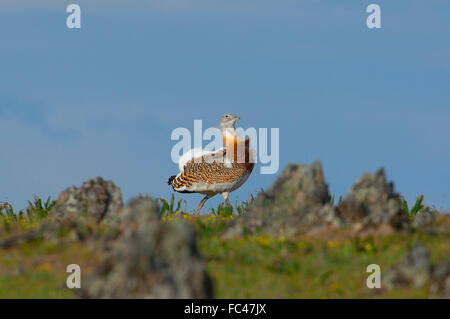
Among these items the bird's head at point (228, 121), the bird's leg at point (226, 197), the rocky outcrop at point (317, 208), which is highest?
the bird's head at point (228, 121)

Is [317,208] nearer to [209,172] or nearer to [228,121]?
[209,172]

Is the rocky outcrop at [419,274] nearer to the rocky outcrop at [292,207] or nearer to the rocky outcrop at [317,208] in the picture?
the rocky outcrop at [317,208]

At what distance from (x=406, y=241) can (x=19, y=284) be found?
687 centimetres

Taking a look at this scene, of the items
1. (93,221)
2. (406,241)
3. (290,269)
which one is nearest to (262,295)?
(290,269)

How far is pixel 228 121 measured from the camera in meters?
19.4

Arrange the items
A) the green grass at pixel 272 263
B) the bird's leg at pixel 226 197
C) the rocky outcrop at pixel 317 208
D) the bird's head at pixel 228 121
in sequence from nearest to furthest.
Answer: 1. the green grass at pixel 272 263
2. the rocky outcrop at pixel 317 208
3. the bird's leg at pixel 226 197
4. the bird's head at pixel 228 121

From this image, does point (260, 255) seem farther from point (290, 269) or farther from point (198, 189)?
point (198, 189)

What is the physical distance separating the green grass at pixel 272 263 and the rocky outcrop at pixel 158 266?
4.19 ft

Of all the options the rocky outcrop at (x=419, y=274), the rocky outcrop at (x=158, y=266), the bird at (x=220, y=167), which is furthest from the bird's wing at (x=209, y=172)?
the rocky outcrop at (x=158, y=266)

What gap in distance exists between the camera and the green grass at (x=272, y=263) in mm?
10141

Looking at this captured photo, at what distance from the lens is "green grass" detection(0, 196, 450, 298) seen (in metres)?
10.1

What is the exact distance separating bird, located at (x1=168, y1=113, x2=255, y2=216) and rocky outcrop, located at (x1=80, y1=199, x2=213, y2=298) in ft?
29.2

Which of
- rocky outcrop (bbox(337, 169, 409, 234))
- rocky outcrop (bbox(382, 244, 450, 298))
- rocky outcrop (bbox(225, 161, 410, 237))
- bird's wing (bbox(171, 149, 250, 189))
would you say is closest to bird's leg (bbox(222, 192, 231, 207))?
bird's wing (bbox(171, 149, 250, 189))

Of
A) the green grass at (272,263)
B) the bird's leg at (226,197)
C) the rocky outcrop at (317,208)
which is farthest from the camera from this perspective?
the bird's leg at (226,197)
